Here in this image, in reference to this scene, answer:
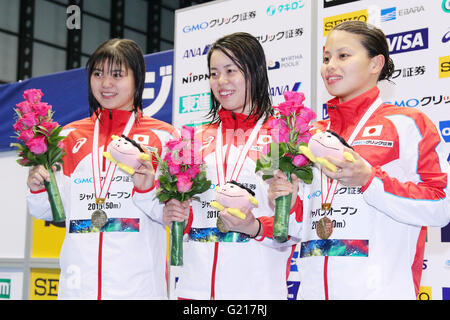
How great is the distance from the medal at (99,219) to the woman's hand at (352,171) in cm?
118

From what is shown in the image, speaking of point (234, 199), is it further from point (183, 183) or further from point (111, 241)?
point (111, 241)

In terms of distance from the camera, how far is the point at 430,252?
3314mm

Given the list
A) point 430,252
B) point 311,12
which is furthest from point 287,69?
point 430,252

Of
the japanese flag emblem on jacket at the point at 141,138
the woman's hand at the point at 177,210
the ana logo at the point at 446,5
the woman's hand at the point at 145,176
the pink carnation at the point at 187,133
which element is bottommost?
the woman's hand at the point at 177,210

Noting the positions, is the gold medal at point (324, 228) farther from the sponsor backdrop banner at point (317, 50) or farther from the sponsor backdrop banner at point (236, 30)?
the sponsor backdrop banner at point (236, 30)

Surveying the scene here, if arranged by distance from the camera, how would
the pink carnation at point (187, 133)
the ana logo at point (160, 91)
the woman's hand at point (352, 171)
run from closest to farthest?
the woman's hand at point (352, 171) < the pink carnation at point (187, 133) < the ana logo at point (160, 91)

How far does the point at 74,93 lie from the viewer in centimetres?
553

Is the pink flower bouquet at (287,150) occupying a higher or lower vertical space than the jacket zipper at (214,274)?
higher

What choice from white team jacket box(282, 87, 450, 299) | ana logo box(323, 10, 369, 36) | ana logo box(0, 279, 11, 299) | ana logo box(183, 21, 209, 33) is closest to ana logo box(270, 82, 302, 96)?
ana logo box(323, 10, 369, 36)

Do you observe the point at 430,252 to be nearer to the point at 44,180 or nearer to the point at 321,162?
the point at 321,162

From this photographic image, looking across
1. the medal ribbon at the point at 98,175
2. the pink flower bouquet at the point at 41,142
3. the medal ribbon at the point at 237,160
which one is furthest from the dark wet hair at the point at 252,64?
the pink flower bouquet at the point at 41,142

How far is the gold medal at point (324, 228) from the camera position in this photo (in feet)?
7.04

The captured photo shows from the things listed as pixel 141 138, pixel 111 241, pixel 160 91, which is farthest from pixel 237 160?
pixel 160 91
